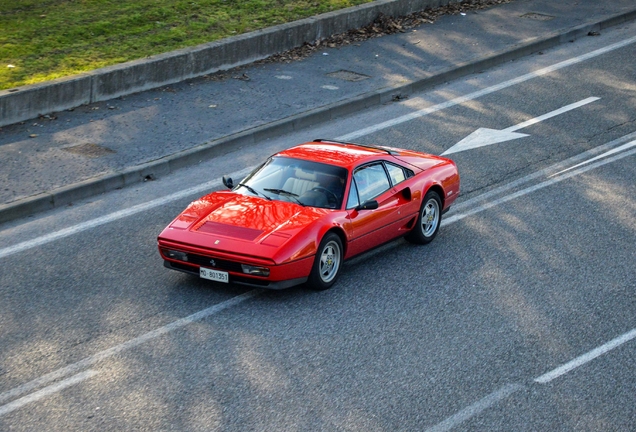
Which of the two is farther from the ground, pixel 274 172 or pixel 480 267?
pixel 274 172

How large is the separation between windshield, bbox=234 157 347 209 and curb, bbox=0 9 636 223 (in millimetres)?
3126

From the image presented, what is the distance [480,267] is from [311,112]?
6.22m

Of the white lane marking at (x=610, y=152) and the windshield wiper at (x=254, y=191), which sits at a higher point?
the windshield wiper at (x=254, y=191)

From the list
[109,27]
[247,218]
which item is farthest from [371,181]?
[109,27]

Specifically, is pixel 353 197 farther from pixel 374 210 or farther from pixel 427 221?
pixel 427 221

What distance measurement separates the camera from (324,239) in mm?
9234

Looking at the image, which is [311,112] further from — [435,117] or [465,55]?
[465,55]

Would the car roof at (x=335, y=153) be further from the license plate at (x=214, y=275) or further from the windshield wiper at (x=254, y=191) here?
the license plate at (x=214, y=275)

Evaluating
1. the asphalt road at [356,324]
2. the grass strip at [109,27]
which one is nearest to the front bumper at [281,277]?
the asphalt road at [356,324]

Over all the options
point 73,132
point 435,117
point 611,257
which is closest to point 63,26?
point 73,132

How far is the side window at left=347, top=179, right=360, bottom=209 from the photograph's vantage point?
984cm

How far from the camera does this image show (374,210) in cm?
1003

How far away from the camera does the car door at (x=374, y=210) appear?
9781 millimetres

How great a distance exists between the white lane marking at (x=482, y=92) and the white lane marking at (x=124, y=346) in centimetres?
613
